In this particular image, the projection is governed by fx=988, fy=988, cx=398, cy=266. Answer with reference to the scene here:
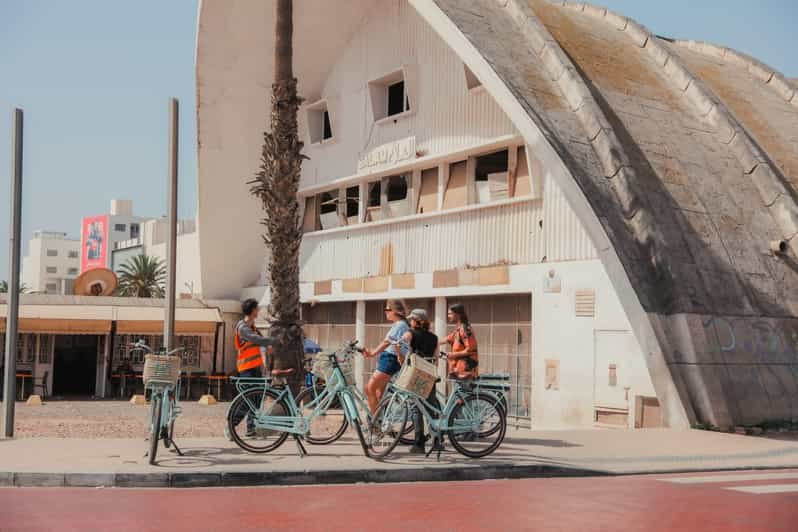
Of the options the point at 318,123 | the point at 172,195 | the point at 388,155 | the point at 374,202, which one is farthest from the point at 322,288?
the point at 172,195

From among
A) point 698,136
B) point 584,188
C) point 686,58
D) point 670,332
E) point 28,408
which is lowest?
point 28,408

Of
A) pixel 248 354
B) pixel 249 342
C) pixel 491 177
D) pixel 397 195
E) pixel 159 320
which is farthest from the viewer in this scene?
pixel 159 320

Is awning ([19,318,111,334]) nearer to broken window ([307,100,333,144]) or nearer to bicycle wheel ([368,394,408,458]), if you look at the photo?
broken window ([307,100,333,144])

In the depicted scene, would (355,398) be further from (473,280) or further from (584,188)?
(473,280)

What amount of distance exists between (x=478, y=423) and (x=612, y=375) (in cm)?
714

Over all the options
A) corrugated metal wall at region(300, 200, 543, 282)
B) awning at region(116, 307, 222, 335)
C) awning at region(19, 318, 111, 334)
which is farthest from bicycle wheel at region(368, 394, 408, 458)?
awning at region(116, 307, 222, 335)

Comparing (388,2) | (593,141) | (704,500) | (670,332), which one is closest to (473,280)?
(593,141)

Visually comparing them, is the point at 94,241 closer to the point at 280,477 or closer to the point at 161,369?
the point at 161,369

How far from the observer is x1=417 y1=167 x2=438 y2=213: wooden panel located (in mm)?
24984

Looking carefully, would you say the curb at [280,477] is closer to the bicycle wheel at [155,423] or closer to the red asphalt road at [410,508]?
the red asphalt road at [410,508]

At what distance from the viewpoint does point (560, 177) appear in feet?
58.6

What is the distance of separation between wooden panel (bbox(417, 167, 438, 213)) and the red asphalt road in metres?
15.6

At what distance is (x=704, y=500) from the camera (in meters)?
8.66

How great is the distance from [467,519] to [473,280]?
15237mm
